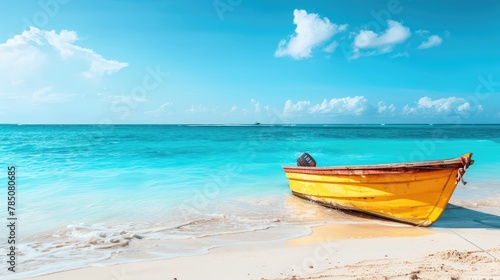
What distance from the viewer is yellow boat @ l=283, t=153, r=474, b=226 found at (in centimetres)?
659

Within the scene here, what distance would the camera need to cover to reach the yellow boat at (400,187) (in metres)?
6.59

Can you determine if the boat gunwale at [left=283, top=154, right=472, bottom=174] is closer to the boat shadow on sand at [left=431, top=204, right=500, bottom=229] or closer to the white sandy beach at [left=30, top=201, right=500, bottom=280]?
the white sandy beach at [left=30, top=201, right=500, bottom=280]

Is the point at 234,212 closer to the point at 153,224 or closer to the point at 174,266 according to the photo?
the point at 153,224

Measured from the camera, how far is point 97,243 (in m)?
6.25

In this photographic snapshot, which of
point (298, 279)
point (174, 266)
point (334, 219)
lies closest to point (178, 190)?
point (334, 219)

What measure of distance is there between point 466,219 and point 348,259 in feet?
14.5

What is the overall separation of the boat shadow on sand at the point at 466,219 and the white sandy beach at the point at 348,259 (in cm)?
27

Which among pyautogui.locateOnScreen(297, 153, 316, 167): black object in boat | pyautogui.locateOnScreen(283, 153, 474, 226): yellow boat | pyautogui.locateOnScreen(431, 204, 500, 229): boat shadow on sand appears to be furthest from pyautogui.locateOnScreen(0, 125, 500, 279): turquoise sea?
pyautogui.locateOnScreen(431, 204, 500, 229): boat shadow on sand

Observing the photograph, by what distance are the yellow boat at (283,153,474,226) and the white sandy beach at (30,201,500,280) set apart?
471 millimetres

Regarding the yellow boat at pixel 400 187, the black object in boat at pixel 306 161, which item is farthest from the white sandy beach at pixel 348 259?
the black object in boat at pixel 306 161

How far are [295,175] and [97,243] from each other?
6.14 meters

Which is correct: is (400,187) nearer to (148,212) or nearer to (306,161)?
(306,161)

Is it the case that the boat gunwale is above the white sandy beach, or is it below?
above

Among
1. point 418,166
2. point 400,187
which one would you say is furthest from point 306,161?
point 418,166
